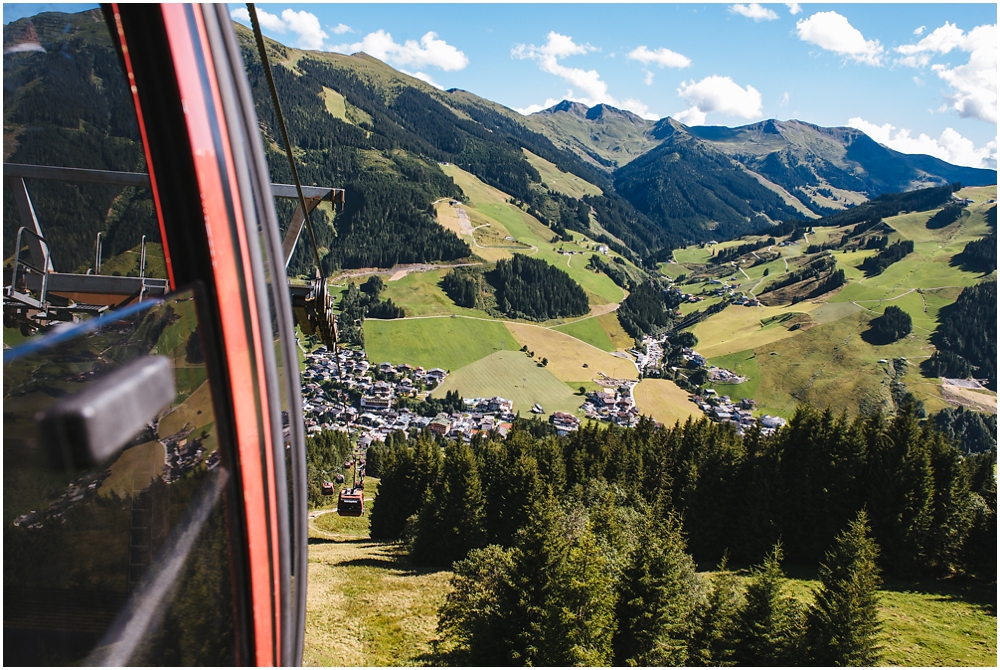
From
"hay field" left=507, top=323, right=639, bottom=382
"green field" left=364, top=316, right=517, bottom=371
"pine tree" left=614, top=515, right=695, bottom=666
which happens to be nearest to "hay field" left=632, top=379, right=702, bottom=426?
"hay field" left=507, top=323, right=639, bottom=382

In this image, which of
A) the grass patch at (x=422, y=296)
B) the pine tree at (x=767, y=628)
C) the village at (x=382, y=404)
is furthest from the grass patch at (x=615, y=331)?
the pine tree at (x=767, y=628)

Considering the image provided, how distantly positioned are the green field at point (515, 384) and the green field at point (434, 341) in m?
5.40

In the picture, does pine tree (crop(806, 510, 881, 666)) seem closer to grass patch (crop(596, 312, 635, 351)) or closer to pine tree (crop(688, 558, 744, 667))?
pine tree (crop(688, 558, 744, 667))

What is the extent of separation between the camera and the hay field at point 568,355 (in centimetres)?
15638

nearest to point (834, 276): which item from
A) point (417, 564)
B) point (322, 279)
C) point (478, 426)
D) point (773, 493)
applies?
point (478, 426)

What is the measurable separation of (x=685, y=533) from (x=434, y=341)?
123727 mm

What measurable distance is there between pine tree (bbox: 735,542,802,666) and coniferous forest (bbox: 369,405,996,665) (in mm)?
49

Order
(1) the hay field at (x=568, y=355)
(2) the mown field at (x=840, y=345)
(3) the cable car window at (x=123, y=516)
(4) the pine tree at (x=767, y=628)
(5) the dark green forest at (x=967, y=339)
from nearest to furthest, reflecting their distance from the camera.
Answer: (3) the cable car window at (x=123, y=516), (4) the pine tree at (x=767, y=628), (2) the mown field at (x=840, y=345), (5) the dark green forest at (x=967, y=339), (1) the hay field at (x=568, y=355)

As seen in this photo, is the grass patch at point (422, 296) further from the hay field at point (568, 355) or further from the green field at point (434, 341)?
the hay field at point (568, 355)

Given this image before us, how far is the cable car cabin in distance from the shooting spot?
4.20 ft

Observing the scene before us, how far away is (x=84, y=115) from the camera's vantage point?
1.71m

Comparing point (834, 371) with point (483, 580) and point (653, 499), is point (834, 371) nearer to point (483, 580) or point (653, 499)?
point (653, 499)

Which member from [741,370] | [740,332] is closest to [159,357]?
[741,370]

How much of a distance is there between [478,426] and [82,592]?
399 feet
